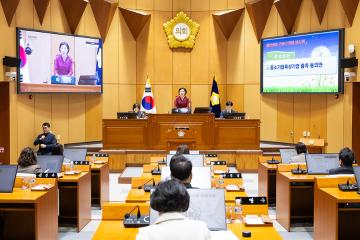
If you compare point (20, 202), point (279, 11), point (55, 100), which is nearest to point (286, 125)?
point (279, 11)

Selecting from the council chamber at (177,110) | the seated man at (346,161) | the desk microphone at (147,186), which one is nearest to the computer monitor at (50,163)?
the council chamber at (177,110)

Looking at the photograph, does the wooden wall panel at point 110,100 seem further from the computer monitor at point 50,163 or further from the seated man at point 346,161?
the seated man at point 346,161

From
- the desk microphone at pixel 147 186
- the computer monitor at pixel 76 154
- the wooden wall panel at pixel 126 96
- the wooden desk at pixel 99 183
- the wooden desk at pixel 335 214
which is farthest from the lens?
the wooden wall panel at pixel 126 96

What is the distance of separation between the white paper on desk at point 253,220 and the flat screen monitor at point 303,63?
8534 mm

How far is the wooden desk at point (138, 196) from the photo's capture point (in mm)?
5203

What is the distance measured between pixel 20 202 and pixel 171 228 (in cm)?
343

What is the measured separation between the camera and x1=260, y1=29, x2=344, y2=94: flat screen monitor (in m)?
12.5

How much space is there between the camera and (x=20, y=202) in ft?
17.8

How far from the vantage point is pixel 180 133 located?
41.2 ft

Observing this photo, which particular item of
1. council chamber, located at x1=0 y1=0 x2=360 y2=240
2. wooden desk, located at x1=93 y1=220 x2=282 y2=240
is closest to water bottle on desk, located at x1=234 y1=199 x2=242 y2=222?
council chamber, located at x1=0 y1=0 x2=360 y2=240

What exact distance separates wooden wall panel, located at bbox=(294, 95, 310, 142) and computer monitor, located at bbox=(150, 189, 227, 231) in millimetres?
10384

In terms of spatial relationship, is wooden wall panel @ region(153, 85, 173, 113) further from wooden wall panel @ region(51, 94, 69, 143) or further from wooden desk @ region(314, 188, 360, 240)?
wooden desk @ region(314, 188, 360, 240)

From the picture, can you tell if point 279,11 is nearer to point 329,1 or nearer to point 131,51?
point 329,1

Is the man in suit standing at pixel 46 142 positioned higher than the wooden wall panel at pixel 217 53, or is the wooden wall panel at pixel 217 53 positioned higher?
the wooden wall panel at pixel 217 53
